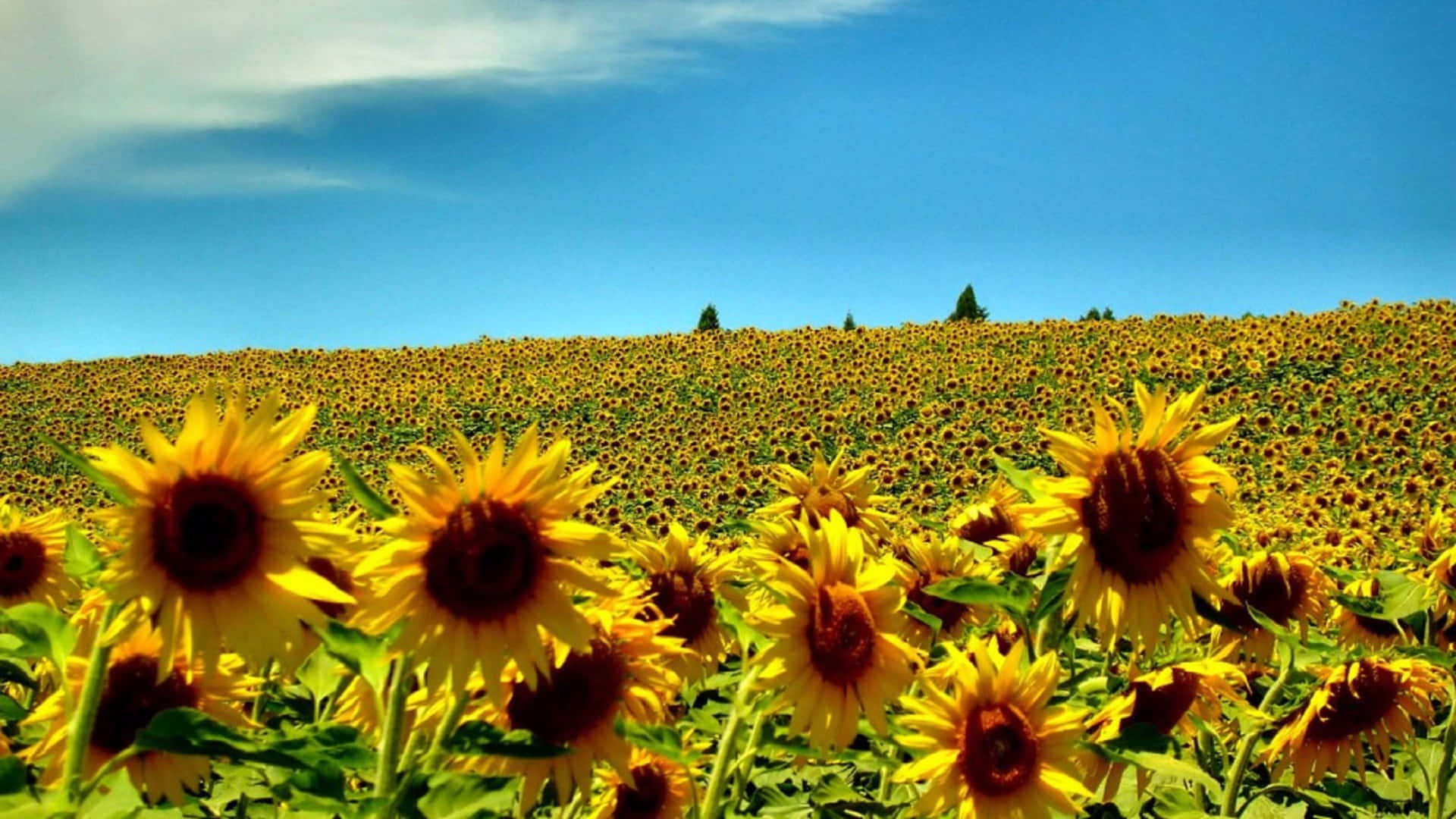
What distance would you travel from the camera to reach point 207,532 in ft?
6.79

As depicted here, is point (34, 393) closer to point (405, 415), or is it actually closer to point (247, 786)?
point (405, 415)

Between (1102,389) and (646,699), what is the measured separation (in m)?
21.0

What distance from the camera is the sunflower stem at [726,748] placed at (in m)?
2.46

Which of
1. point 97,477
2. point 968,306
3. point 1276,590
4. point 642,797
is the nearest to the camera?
point 97,477

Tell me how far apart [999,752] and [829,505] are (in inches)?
49.7

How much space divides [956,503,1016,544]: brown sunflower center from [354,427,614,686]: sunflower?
280cm

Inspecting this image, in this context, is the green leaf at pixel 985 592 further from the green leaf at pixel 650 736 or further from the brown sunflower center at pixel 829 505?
the brown sunflower center at pixel 829 505

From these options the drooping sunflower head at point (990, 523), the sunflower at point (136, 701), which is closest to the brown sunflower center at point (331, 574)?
the sunflower at point (136, 701)

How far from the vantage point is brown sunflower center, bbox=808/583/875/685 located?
2.78 m

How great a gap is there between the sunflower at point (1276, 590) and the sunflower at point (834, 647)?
8.88 ft

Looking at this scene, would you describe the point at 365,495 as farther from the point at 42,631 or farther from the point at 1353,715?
the point at 1353,715

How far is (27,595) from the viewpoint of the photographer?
12.6ft

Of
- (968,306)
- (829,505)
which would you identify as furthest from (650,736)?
(968,306)

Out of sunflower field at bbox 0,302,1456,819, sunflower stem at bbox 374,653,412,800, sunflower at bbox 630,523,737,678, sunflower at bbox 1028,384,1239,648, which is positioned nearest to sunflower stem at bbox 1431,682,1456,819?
sunflower field at bbox 0,302,1456,819
